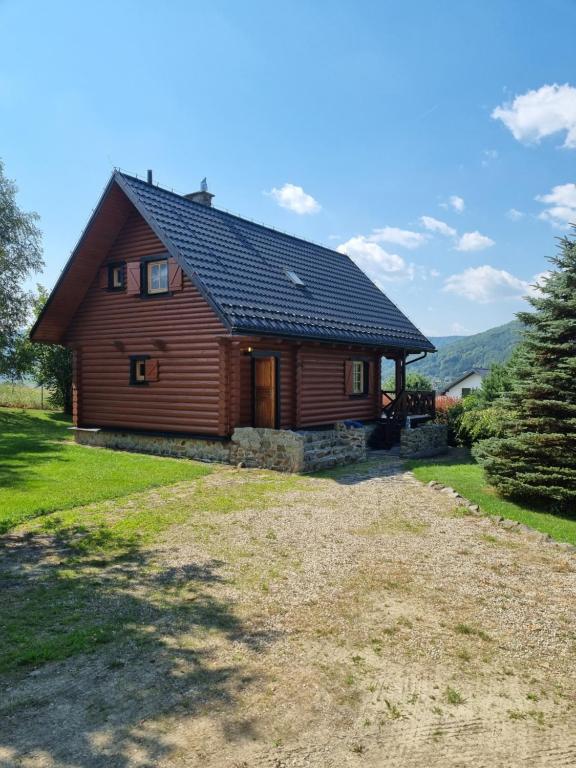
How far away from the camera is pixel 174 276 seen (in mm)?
14609

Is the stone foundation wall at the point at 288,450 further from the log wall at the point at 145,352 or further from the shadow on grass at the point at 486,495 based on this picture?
the shadow on grass at the point at 486,495

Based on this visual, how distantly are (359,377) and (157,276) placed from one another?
787 cm

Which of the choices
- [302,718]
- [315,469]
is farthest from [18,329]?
[302,718]

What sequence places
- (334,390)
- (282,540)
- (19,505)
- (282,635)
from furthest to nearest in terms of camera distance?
(334,390), (19,505), (282,540), (282,635)

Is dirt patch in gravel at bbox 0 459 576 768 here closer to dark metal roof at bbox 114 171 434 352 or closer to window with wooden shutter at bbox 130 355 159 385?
dark metal roof at bbox 114 171 434 352

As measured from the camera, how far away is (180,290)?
1464 cm

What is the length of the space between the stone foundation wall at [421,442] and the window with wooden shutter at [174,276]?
8.02 meters

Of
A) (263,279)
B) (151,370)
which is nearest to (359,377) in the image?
(263,279)

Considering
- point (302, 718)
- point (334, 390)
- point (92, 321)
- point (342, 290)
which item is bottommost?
point (302, 718)

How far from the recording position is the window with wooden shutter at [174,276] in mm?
14483

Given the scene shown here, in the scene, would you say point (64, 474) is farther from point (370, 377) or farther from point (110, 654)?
point (370, 377)

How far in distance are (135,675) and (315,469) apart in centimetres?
914

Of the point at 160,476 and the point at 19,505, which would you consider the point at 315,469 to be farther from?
the point at 19,505

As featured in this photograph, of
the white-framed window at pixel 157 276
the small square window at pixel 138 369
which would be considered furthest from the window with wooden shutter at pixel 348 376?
the small square window at pixel 138 369
